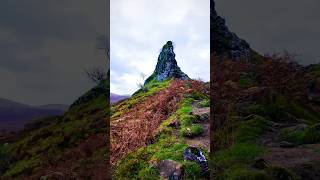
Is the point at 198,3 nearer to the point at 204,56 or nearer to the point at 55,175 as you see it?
the point at 204,56

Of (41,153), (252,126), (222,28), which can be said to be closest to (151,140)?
(252,126)

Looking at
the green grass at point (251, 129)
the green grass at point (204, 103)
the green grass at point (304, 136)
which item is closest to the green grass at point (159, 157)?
the green grass at point (204, 103)

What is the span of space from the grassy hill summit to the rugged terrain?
988 millimetres

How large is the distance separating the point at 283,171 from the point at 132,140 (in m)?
3.77

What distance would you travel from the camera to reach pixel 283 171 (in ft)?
43.3

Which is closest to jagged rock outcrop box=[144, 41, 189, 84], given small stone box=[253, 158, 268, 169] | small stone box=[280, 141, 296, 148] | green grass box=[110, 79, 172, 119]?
green grass box=[110, 79, 172, 119]

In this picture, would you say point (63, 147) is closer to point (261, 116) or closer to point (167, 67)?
point (167, 67)

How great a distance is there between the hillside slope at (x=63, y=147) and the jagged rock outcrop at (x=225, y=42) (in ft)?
17.8

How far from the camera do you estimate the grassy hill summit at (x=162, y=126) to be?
44.4 ft

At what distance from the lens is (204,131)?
14062 mm

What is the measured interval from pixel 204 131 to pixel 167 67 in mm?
1873

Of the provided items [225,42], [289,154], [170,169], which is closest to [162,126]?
[170,169]

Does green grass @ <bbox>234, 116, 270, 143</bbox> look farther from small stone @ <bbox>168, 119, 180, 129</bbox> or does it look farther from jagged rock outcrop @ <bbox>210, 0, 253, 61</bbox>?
jagged rock outcrop @ <bbox>210, 0, 253, 61</bbox>

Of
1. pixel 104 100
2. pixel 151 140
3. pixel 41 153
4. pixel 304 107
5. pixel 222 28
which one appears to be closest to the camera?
pixel 151 140
